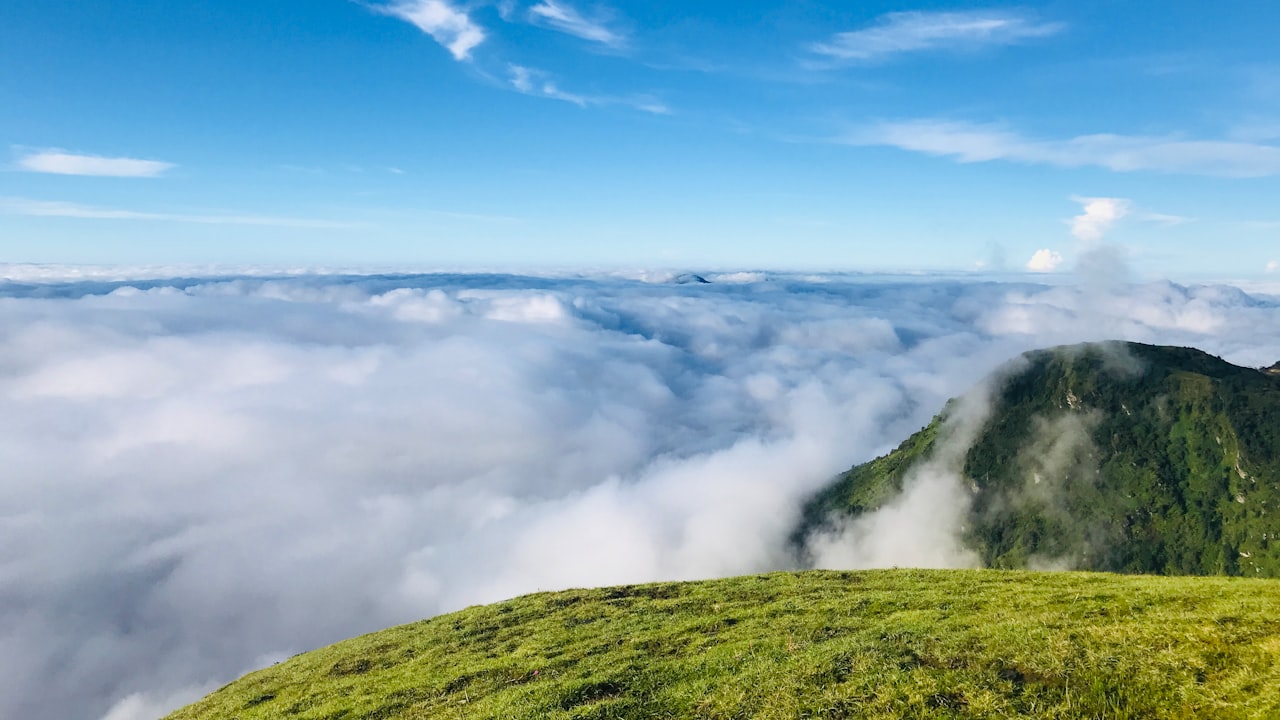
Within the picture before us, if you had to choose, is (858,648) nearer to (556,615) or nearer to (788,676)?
(788,676)

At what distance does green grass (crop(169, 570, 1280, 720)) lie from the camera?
15.0m

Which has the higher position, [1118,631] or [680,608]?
[1118,631]

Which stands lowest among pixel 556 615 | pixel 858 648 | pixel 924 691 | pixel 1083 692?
pixel 556 615

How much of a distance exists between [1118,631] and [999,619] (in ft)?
17.1

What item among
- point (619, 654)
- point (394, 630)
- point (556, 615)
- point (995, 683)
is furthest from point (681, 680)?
point (394, 630)

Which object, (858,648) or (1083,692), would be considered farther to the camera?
(858,648)

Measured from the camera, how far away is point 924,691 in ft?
53.0

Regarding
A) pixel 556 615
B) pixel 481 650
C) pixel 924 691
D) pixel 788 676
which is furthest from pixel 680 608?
pixel 924 691

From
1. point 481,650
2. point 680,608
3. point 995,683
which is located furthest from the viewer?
point 680,608

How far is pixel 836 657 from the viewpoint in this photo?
20.4 meters

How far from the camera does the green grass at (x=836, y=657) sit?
14977mm

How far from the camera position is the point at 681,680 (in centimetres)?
2117

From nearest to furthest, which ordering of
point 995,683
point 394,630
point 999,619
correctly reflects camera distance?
point 995,683 → point 999,619 → point 394,630

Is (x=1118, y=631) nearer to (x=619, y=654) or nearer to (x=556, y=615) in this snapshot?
(x=619, y=654)
